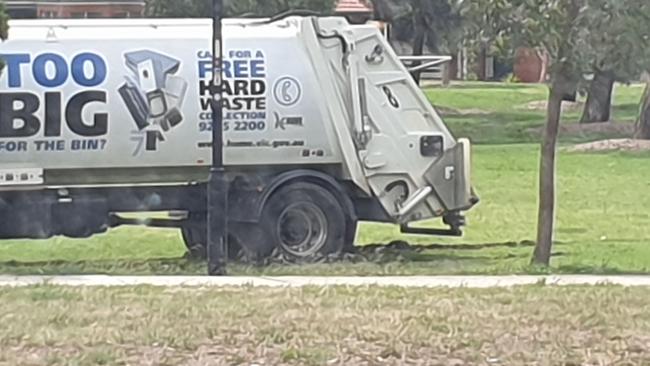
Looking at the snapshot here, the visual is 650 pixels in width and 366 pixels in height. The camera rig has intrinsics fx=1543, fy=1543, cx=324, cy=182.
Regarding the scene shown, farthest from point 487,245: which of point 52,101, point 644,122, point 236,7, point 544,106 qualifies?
point 544,106

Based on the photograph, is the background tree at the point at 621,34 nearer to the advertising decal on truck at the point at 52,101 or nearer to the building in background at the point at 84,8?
the advertising decal on truck at the point at 52,101

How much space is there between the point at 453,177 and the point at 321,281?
4150 millimetres

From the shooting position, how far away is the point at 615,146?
3419 cm

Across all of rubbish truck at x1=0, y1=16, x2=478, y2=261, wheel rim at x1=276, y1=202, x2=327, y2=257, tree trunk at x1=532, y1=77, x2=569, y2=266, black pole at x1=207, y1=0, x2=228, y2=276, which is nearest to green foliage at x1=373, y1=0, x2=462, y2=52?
rubbish truck at x1=0, y1=16, x2=478, y2=261

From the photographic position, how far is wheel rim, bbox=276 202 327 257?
16047 mm

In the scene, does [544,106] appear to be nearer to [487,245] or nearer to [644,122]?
[644,122]

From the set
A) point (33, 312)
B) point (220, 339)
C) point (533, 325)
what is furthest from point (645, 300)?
point (33, 312)

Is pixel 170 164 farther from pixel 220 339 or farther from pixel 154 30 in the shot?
pixel 220 339

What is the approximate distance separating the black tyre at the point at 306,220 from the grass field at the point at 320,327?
461 cm

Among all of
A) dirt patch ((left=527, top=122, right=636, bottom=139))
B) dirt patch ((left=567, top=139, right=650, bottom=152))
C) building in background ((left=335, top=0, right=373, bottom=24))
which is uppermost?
building in background ((left=335, top=0, right=373, bottom=24))

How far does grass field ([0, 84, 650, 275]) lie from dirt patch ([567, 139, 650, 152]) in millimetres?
3653

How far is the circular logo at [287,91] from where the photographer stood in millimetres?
15836

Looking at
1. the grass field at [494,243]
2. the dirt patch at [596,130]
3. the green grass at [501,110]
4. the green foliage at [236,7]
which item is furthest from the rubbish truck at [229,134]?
the dirt patch at [596,130]

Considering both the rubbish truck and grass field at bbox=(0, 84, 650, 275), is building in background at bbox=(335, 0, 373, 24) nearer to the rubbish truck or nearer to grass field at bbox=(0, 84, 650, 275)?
grass field at bbox=(0, 84, 650, 275)
